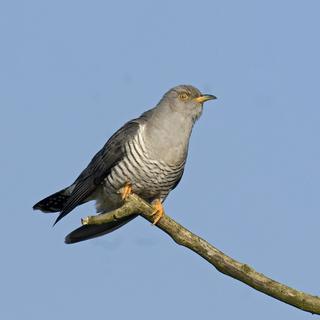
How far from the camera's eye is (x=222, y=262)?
505 cm

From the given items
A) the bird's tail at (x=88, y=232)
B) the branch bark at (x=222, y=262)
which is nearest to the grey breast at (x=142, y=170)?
the bird's tail at (x=88, y=232)

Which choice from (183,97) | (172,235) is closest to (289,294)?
(172,235)

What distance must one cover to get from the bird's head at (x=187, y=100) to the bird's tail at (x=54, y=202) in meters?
1.55

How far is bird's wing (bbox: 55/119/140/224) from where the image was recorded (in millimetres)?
7312

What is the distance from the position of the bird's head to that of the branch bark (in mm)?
2009

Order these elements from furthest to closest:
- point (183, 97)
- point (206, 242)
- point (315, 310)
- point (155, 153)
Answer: point (183, 97) < point (155, 153) < point (206, 242) < point (315, 310)

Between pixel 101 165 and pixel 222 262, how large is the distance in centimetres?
272

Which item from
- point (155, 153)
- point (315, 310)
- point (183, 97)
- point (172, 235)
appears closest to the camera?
point (315, 310)

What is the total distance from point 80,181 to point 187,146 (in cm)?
122

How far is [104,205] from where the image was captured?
7.86m

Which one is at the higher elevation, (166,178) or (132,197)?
(166,178)

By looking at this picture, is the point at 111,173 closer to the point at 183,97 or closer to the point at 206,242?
the point at 183,97

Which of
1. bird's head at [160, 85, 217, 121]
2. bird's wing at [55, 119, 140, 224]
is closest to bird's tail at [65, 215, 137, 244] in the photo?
bird's wing at [55, 119, 140, 224]

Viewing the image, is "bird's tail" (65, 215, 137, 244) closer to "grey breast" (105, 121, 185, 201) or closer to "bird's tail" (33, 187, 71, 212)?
"grey breast" (105, 121, 185, 201)
